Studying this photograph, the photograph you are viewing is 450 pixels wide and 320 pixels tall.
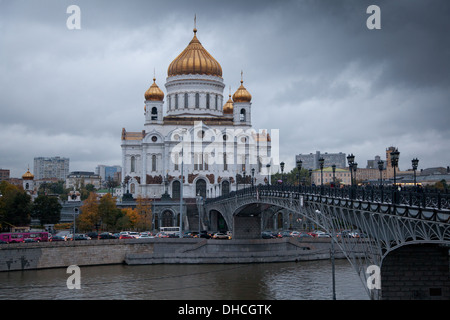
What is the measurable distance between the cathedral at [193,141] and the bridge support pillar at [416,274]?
161ft

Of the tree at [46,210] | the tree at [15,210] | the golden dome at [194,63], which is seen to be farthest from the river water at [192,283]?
the golden dome at [194,63]

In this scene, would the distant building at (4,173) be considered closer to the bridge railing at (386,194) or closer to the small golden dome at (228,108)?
the small golden dome at (228,108)

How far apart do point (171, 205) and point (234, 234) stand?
16.5 metres

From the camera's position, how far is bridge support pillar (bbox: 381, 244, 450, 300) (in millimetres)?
23109

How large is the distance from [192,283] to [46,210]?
32345 millimetres

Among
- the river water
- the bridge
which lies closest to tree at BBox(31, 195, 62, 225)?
the river water

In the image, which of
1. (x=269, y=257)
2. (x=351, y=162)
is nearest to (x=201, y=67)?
(x=269, y=257)

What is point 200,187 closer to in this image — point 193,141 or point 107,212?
point 193,141

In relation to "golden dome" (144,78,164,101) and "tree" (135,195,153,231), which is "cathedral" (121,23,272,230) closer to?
"golden dome" (144,78,164,101)

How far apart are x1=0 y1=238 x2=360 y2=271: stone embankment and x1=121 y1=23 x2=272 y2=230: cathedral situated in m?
23.4

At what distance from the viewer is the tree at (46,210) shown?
6257 centimetres

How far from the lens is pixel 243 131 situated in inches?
3071

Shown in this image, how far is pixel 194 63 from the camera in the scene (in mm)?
79250
